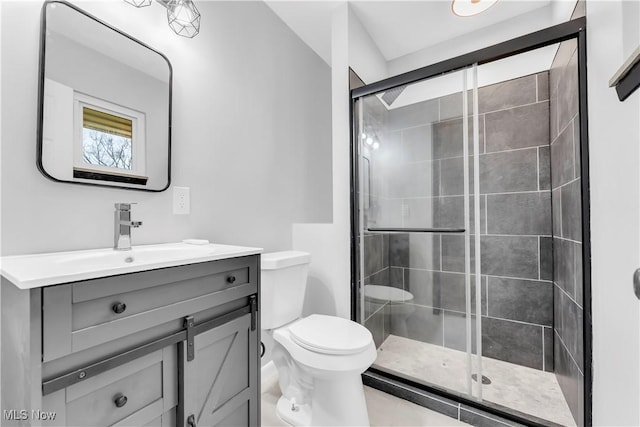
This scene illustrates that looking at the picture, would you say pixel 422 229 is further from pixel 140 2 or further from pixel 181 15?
pixel 140 2

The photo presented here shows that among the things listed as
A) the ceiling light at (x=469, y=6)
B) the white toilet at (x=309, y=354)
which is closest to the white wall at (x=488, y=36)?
the ceiling light at (x=469, y=6)

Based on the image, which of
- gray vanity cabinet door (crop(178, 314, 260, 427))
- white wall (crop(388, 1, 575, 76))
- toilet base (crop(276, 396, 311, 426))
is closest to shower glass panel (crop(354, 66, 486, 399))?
toilet base (crop(276, 396, 311, 426))

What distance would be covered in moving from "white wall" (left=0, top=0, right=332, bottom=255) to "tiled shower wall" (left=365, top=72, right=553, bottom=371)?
65cm

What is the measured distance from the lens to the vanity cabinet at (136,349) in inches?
24.3

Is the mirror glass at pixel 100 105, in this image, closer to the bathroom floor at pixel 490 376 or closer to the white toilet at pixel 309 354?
the white toilet at pixel 309 354

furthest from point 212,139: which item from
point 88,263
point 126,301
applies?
point 126,301

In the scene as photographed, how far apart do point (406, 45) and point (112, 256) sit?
8.34 feet

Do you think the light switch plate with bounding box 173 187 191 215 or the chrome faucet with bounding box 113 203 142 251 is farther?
the light switch plate with bounding box 173 187 191 215

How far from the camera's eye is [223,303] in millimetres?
997

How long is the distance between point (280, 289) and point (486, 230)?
60.9 inches

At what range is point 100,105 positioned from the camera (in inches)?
43.6

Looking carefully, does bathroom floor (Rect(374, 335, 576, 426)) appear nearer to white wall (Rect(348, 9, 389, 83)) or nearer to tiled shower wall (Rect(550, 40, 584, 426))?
tiled shower wall (Rect(550, 40, 584, 426))

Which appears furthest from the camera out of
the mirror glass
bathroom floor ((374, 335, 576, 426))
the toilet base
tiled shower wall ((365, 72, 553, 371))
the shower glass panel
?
tiled shower wall ((365, 72, 553, 371))

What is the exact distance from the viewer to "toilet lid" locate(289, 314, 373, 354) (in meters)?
1.24
